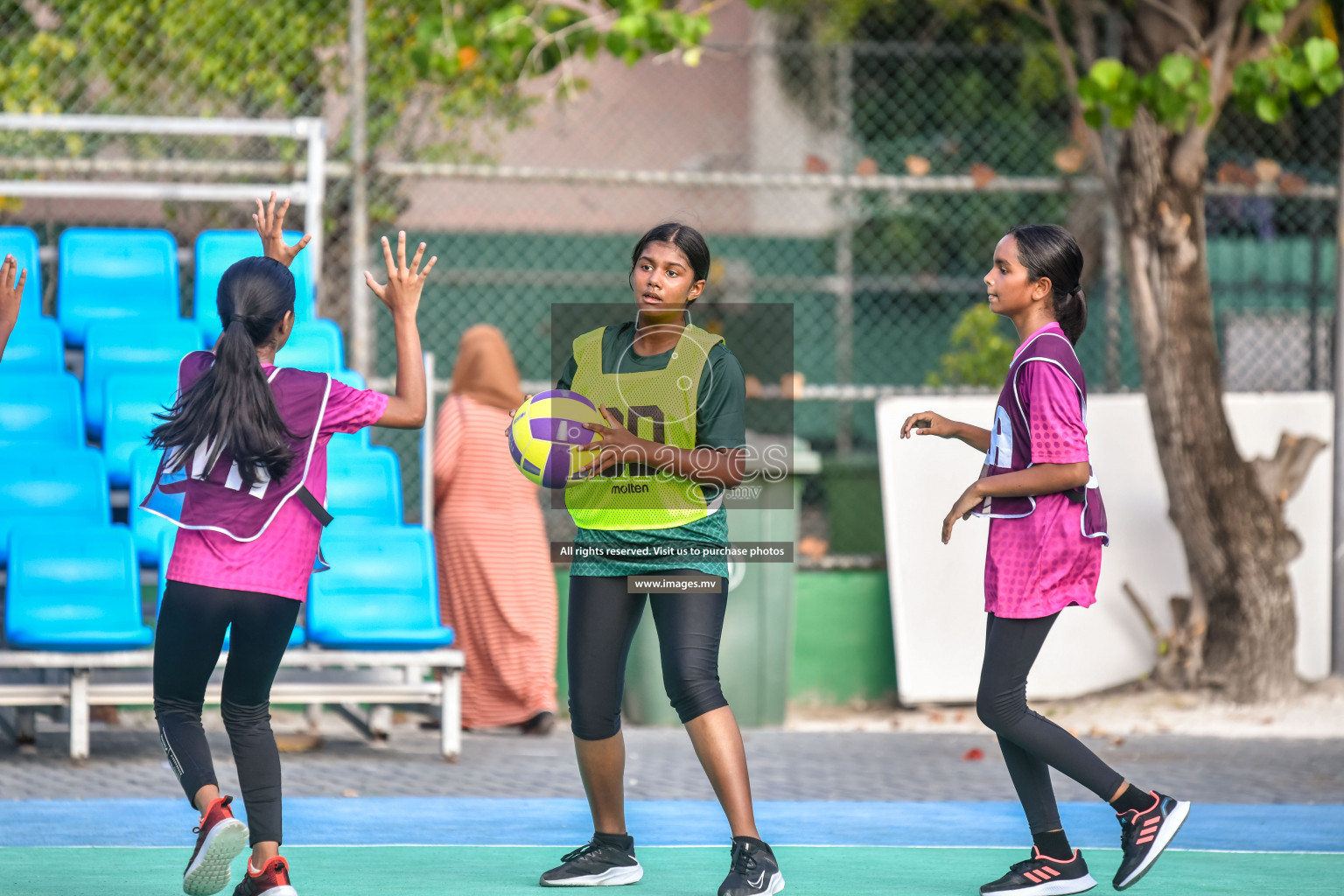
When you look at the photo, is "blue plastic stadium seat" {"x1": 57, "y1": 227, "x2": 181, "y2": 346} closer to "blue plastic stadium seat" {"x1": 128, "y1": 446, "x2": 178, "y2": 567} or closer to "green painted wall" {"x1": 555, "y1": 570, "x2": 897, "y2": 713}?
"blue plastic stadium seat" {"x1": 128, "y1": 446, "x2": 178, "y2": 567}

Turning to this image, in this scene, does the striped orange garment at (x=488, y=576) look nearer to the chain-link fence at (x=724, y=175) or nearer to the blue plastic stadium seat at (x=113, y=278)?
the chain-link fence at (x=724, y=175)

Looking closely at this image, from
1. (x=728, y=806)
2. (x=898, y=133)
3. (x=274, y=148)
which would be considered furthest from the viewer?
(x=898, y=133)

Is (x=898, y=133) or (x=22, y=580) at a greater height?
(x=898, y=133)

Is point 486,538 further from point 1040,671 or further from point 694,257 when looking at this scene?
point 694,257

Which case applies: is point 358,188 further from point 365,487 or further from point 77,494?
point 77,494

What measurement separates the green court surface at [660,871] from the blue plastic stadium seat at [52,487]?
2.34m

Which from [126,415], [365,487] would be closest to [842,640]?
[365,487]

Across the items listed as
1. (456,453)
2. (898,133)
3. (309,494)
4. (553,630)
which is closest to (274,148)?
(456,453)

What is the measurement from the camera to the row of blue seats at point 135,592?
623cm

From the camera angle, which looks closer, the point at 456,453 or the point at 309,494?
the point at 309,494

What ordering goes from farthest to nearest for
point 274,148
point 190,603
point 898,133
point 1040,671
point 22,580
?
point 898,133, point 274,148, point 1040,671, point 22,580, point 190,603

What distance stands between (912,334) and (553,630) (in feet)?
26.2

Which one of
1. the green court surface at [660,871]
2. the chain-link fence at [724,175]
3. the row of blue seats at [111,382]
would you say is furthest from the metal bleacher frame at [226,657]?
the green court surface at [660,871]

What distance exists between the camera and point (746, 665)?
7777mm
